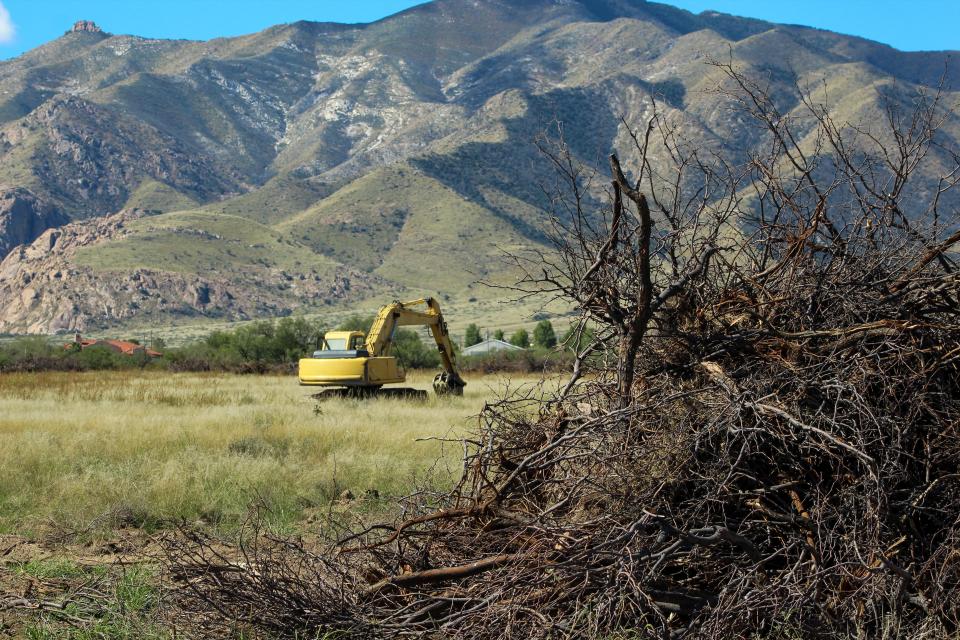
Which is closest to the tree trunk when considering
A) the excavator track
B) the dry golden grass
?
the dry golden grass

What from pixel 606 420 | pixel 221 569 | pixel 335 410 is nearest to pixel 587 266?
pixel 606 420

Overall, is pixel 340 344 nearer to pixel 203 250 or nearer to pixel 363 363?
pixel 363 363

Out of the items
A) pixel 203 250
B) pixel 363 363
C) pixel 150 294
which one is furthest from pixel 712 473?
pixel 203 250

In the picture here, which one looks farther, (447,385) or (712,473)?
(447,385)

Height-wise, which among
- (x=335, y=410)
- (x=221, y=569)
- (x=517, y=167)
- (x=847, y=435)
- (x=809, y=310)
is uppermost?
(x=517, y=167)

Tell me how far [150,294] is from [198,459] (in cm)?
12718

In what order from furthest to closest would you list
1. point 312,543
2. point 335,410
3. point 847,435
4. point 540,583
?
point 335,410 → point 312,543 → point 847,435 → point 540,583

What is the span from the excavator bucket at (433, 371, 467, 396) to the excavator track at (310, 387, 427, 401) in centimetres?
117

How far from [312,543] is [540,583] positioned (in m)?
3.61

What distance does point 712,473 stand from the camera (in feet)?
15.7

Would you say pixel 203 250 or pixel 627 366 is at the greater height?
pixel 203 250

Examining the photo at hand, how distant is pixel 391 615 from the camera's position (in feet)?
16.3

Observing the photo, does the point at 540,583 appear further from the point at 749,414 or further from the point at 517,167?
the point at 517,167

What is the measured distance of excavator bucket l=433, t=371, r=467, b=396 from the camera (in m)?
25.6
